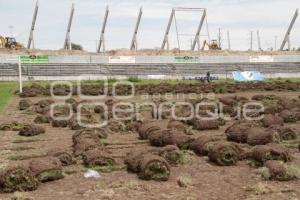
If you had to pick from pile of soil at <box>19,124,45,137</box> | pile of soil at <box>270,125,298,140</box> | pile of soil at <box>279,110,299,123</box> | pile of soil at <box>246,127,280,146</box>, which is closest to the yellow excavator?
pile of soil at <box>19,124,45,137</box>

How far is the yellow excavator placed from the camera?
7662cm

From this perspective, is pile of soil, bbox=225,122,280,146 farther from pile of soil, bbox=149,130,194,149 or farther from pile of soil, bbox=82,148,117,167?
pile of soil, bbox=82,148,117,167

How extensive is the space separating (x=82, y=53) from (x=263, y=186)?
2518 inches

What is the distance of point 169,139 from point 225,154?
2542mm

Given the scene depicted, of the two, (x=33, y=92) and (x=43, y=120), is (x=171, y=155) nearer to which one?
(x=43, y=120)

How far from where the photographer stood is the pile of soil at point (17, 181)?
372 inches

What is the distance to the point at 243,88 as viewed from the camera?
39312 mm

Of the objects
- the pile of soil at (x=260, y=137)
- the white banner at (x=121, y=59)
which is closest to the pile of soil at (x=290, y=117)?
the pile of soil at (x=260, y=137)

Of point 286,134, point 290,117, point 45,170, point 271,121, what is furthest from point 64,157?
point 290,117

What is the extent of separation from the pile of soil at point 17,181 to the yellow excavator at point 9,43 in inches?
2695

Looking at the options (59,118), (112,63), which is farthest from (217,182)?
(112,63)

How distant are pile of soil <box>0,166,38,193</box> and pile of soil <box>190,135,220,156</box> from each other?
454cm

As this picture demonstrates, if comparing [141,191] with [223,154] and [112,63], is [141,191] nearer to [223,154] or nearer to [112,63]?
[223,154]

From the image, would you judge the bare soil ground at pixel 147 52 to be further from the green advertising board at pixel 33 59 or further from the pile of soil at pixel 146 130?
the pile of soil at pixel 146 130
